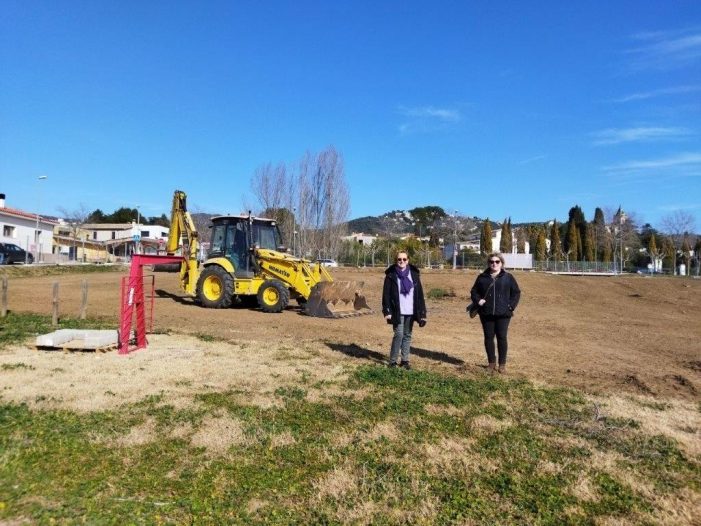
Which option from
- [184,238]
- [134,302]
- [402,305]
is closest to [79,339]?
[134,302]

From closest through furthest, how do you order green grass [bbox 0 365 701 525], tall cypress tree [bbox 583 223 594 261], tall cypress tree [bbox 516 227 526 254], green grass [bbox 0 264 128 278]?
green grass [bbox 0 365 701 525] < green grass [bbox 0 264 128 278] < tall cypress tree [bbox 583 223 594 261] < tall cypress tree [bbox 516 227 526 254]

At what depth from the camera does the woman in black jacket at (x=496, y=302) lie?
8.11 meters

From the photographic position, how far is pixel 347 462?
4578mm

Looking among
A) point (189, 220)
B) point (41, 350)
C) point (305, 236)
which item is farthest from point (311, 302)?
point (305, 236)

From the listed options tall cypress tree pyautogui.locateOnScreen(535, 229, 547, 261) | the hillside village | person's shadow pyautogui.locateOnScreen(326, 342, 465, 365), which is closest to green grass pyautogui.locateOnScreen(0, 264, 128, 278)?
the hillside village

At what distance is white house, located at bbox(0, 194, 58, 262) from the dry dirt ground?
25.9 meters

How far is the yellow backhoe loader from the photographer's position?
16.5 m

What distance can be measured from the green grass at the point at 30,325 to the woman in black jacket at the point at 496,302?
309 inches

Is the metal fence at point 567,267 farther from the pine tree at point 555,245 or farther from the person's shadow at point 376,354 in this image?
the person's shadow at point 376,354

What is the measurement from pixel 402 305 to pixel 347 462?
3908 millimetres

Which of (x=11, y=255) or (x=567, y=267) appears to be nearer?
(x=11, y=255)

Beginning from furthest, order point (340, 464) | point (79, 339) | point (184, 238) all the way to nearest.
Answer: point (184, 238) < point (79, 339) < point (340, 464)

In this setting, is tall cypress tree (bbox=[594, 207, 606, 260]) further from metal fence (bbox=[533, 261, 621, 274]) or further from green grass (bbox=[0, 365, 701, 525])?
green grass (bbox=[0, 365, 701, 525])

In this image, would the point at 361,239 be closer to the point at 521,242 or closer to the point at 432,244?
the point at 432,244
